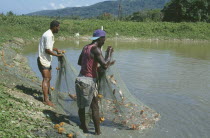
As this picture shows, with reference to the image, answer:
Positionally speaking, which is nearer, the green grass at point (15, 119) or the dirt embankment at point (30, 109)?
the green grass at point (15, 119)

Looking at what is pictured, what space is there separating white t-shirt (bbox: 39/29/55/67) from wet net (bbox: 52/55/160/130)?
1.00ft

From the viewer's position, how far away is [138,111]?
18.9 feet

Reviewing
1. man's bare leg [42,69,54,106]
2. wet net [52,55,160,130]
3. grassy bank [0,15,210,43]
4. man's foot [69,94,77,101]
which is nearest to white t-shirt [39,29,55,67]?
man's bare leg [42,69,54,106]

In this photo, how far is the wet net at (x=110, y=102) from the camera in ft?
17.2

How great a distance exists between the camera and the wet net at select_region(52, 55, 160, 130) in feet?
17.2

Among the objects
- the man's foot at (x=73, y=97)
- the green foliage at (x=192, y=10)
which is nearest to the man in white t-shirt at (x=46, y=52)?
the man's foot at (x=73, y=97)

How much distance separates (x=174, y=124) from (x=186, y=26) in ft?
119

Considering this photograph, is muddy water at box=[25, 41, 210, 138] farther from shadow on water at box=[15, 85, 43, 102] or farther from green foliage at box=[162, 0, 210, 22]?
green foliage at box=[162, 0, 210, 22]

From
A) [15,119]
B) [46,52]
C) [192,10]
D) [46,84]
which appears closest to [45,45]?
[46,52]

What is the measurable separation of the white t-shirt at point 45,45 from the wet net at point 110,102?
31cm

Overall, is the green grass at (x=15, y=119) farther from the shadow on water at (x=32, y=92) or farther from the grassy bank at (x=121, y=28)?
the grassy bank at (x=121, y=28)

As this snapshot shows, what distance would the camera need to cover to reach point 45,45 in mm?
5582

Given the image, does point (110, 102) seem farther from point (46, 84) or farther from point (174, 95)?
point (174, 95)

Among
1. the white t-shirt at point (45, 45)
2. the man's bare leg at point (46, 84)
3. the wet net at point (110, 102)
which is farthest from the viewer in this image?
the man's bare leg at point (46, 84)
